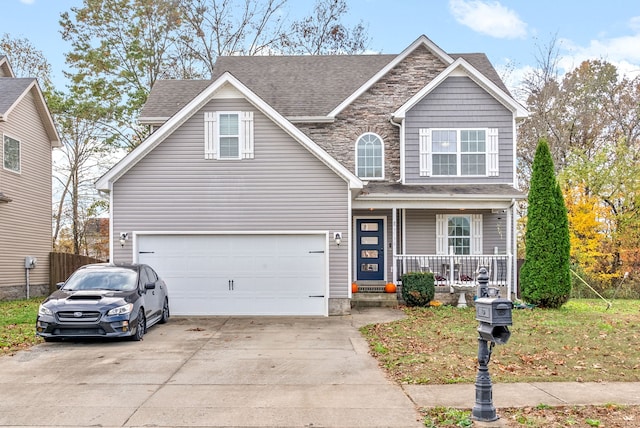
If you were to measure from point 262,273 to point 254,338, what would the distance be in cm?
390

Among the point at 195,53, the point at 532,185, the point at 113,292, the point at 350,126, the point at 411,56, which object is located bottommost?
the point at 113,292

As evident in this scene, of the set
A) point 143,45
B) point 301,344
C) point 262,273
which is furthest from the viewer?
point 143,45

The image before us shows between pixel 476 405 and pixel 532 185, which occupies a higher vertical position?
pixel 532 185

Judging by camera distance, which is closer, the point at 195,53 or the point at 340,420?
the point at 340,420

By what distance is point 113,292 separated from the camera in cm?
1132

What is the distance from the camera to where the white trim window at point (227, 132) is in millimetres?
15547

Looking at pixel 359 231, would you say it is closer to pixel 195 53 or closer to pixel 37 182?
pixel 37 182

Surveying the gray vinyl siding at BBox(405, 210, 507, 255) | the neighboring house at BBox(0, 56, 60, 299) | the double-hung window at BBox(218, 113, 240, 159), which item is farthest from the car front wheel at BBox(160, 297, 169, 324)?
the neighboring house at BBox(0, 56, 60, 299)

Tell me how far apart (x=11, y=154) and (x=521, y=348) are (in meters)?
Result: 18.0

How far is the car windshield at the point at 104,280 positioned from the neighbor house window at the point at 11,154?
9.82m

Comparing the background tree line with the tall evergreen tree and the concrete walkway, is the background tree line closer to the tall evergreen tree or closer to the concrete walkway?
the tall evergreen tree

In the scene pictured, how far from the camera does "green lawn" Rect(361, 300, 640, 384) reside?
325 inches

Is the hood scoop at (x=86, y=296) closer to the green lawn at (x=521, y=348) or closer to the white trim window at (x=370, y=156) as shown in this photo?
the green lawn at (x=521, y=348)

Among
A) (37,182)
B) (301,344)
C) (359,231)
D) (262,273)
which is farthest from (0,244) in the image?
(301,344)
